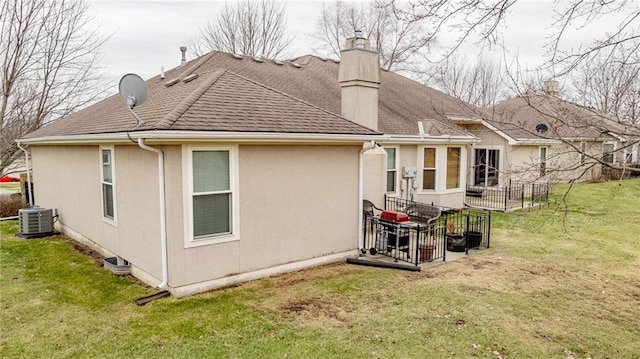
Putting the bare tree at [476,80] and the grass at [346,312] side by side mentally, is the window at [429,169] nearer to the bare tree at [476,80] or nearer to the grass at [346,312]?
the grass at [346,312]

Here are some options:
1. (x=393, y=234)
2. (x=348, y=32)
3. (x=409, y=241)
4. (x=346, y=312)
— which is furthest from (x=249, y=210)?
(x=348, y=32)

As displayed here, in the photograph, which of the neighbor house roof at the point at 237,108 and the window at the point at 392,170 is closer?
the neighbor house roof at the point at 237,108

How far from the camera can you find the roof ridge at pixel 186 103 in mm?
6530

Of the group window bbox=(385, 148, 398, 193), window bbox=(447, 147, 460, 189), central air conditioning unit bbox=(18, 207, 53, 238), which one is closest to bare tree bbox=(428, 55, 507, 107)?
window bbox=(447, 147, 460, 189)

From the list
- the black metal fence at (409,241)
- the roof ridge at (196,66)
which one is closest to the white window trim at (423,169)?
the black metal fence at (409,241)

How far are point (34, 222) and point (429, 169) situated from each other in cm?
1189

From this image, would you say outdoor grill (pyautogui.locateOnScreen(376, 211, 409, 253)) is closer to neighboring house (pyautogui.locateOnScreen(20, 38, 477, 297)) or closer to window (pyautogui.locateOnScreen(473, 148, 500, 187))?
neighboring house (pyautogui.locateOnScreen(20, 38, 477, 297))

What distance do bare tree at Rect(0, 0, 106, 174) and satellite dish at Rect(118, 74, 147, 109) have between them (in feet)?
40.7

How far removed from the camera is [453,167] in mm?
15352

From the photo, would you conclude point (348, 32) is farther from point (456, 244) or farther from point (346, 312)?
point (346, 312)

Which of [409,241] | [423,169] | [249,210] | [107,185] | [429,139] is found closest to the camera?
[249,210]

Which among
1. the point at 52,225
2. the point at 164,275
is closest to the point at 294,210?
the point at 164,275

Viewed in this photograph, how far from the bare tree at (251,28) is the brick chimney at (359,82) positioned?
68.7ft

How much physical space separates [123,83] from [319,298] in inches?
193
